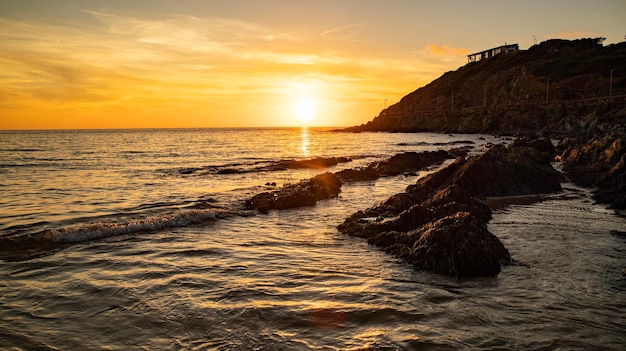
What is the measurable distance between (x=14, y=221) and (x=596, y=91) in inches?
4238

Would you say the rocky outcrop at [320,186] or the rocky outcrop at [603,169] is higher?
the rocky outcrop at [603,169]

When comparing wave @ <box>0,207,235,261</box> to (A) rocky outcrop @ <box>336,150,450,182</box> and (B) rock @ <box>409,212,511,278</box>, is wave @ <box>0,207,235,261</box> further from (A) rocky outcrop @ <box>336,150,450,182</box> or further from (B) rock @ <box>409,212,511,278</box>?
(A) rocky outcrop @ <box>336,150,450,182</box>

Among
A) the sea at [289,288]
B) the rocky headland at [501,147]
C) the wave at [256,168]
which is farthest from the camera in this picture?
the wave at [256,168]

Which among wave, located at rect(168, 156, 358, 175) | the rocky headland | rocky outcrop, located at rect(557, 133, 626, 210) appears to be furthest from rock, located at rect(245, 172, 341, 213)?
wave, located at rect(168, 156, 358, 175)

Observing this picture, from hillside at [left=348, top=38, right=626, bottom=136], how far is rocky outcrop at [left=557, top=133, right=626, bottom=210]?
39.4m

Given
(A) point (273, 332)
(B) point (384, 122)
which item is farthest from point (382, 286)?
(B) point (384, 122)

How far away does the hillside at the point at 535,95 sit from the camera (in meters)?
74.0

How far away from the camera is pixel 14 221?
43.5 feet

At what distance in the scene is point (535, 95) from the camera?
106 metres

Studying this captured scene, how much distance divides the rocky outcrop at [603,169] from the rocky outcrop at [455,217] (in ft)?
5.15

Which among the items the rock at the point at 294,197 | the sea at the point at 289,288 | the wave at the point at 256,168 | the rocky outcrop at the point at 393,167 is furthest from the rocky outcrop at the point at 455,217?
the wave at the point at 256,168

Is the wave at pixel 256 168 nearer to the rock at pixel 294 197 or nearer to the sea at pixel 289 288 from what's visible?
the rock at pixel 294 197

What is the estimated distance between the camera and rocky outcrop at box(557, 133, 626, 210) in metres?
14.0

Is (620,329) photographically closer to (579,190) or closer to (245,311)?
(245,311)
